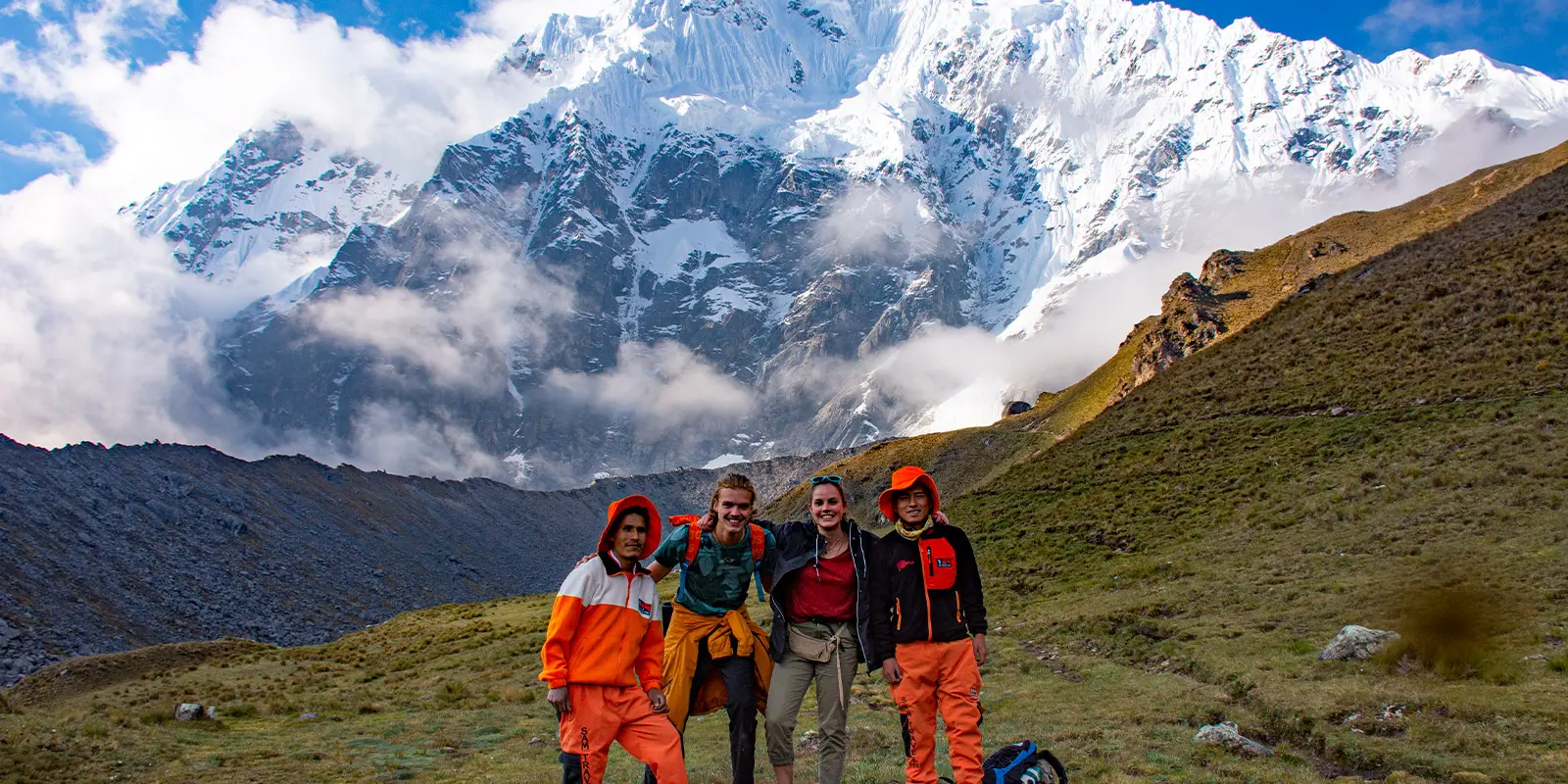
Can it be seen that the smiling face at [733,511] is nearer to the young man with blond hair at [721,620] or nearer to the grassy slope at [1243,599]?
Answer: the young man with blond hair at [721,620]

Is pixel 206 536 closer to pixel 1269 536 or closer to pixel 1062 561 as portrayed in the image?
pixel 1062 561

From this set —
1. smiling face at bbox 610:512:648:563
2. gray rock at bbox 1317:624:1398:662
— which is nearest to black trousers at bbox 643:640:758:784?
smiling face at bbox 610:512:648:563

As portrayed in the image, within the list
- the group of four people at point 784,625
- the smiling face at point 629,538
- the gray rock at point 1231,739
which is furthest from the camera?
the gray rock at point 1231,739

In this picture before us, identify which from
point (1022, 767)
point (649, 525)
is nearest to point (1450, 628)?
point (1022, 767)

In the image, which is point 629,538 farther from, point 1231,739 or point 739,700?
point 1231,739

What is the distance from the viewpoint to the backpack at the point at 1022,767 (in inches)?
276

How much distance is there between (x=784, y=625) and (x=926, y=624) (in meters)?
1.26

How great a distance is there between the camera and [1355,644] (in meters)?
13.1

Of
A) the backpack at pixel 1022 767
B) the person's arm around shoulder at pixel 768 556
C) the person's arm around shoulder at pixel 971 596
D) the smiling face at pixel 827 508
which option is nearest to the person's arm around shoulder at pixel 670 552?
the person's arm around shoulder at pixel 768 556

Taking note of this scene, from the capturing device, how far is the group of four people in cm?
682

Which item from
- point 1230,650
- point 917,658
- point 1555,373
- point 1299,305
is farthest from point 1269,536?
point 1299,305

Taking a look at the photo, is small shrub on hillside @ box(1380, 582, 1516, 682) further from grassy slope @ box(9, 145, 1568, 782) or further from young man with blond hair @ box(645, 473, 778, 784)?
young man with blond hair @ box(645, 473, 778, 784)

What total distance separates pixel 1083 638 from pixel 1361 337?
25244 millimetres

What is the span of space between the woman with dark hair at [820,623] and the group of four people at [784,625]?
0.04 feet
